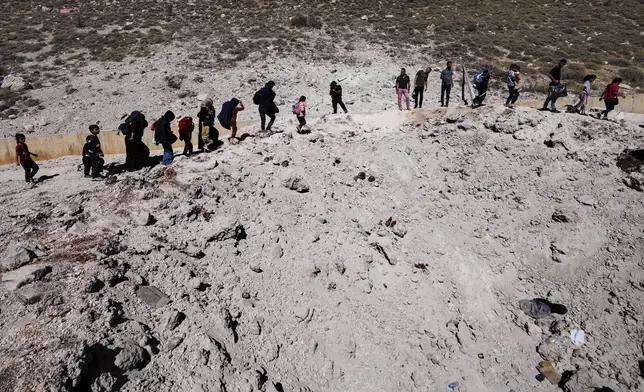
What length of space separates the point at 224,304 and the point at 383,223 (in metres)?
4.10

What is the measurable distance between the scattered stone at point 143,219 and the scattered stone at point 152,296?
169cm

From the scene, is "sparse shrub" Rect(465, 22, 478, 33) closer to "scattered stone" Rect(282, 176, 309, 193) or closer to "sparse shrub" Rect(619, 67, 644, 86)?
"sparse shrub" Rect(619, 67, 644, 86)

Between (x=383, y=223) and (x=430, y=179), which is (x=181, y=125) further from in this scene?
(x=430, y=179)

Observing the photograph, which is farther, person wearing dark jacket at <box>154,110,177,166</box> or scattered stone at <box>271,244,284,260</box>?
person wearing dark jacket at <box>154,110,177,166</box>

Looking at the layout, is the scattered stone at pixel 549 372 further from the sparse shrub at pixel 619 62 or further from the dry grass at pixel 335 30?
the sparse shrub at pixel 619 62

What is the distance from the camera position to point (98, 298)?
583cm

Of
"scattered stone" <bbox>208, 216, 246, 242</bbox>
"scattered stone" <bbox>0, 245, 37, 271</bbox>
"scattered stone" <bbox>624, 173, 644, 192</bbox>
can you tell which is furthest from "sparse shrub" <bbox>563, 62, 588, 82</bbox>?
"scattered stone" <bbox>0, 245, 37, 271</bbox>

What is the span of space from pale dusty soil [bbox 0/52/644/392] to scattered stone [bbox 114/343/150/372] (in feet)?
0.06

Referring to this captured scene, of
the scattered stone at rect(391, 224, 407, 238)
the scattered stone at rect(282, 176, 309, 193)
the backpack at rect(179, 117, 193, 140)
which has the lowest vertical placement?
the scattered stone at rect(391, 224, 407, 238)

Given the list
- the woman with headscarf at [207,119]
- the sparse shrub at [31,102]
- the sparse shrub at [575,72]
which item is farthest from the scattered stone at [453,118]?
the sparse shrub at [31,102]

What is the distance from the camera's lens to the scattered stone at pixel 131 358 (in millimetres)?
5141

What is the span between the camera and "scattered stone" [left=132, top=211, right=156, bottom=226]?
7.76 meters

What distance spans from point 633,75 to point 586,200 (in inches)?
870

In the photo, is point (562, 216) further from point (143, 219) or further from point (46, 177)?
point (46, 177)
